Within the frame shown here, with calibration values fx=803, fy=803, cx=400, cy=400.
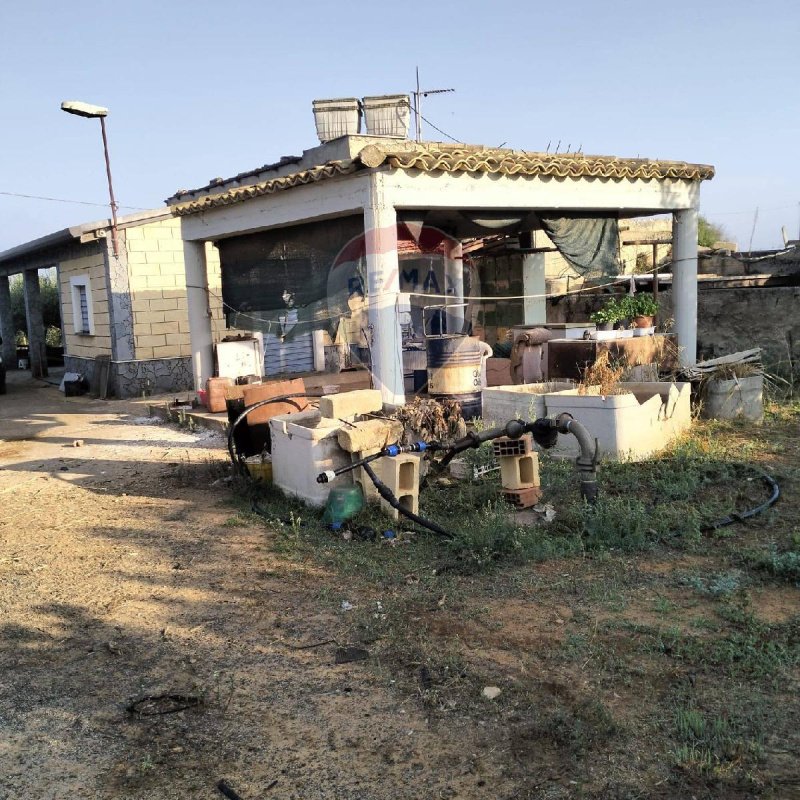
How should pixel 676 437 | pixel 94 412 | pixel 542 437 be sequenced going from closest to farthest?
pixel 542 437 → pixel 676 437 → pixel 94 412

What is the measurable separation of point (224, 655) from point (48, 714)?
0.90 metres

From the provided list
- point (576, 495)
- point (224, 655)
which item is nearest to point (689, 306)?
point (576, 495)

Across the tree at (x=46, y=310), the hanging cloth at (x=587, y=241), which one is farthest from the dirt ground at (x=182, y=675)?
the tree at (x=46, y=310)

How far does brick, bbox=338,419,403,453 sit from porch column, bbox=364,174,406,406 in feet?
6.97

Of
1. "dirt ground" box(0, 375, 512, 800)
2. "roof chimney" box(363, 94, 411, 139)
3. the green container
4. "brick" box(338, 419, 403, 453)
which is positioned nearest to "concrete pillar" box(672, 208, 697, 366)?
"roof chimney" box(363, 94, 411, 139)

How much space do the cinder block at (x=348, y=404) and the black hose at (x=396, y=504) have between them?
2.84ft

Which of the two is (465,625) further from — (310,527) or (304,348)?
(304,348)

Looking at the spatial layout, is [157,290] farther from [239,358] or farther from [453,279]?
[453,279]

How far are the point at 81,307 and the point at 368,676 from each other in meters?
16.9

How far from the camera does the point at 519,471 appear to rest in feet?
21.1

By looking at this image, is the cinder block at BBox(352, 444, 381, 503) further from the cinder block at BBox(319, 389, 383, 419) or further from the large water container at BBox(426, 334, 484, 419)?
the large water container at BBox(426, 334, 484, 419)

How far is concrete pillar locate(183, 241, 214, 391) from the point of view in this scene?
12.8 m

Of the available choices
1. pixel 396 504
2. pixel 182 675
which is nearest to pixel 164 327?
pixel 396 504

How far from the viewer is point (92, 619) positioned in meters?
4.94
